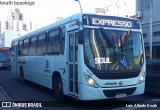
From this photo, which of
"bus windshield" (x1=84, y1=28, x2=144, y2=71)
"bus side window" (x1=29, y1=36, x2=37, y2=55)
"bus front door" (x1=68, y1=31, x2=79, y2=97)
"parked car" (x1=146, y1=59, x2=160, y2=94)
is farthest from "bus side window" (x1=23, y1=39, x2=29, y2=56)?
"bus windshield" (x1=84, y1=28, x2=144, y2=71)

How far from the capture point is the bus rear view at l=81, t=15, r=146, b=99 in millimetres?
8508

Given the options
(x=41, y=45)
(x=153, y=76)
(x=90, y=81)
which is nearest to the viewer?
(x=90, y=81)

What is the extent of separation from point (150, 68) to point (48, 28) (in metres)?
4.64

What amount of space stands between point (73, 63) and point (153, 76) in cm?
371

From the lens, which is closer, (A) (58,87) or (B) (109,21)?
(B) (109,21)

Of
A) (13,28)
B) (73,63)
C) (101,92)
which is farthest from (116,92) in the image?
(13,28)

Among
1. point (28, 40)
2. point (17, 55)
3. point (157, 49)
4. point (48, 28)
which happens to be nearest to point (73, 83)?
point (48, 28)

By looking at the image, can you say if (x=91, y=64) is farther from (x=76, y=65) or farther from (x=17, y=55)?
(x=17, y=55)

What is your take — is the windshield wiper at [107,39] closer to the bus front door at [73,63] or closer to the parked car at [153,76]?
the bus front door at [73,63]

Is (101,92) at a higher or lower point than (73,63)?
lower

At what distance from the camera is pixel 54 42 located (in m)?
11.1

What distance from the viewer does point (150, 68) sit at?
11328 mm

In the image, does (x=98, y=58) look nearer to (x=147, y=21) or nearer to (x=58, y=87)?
(x=58, y=87)

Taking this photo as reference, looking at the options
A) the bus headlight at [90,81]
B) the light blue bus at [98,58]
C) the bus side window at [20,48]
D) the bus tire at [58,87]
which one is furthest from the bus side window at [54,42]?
the bus side window at [20,48]
